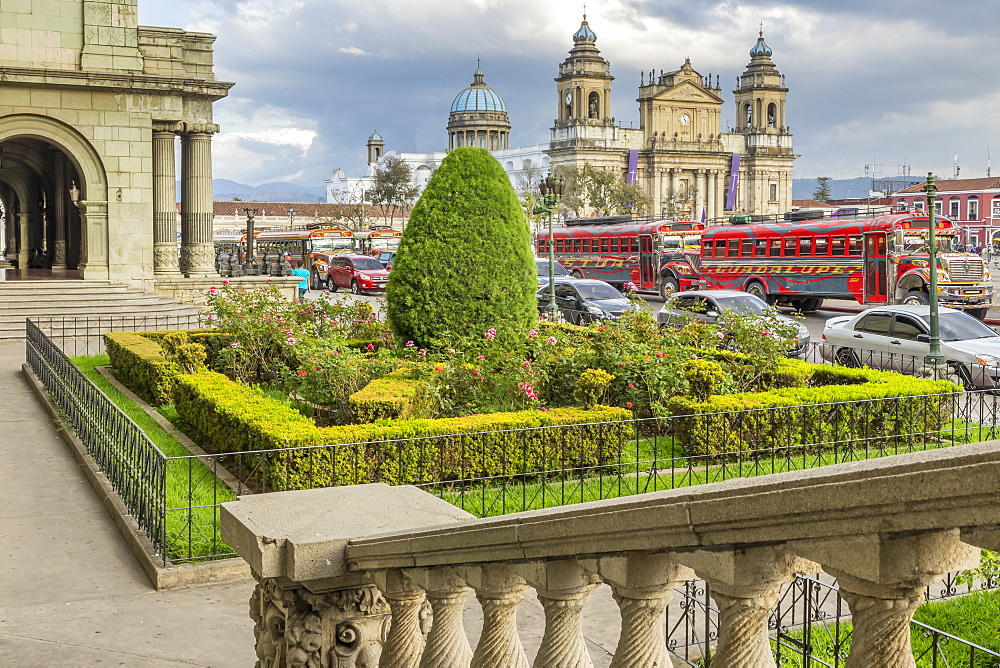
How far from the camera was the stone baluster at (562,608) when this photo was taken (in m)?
3.28

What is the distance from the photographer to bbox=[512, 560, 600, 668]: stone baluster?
328 centimetres

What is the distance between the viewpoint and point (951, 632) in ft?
21.8

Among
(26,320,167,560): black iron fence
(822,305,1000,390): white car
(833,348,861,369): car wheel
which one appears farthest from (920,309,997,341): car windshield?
(26,320,167,560): black iron fence

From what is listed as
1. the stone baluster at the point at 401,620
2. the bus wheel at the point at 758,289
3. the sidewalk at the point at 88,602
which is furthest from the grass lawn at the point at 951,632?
the bus wheel at the point at 758,289

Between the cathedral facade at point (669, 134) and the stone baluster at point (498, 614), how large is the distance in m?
105

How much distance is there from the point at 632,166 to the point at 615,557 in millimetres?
109373

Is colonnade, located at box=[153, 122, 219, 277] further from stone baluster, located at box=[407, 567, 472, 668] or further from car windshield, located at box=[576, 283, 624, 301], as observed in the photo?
stone baluster, located at box=[407, 567, 472, 668]

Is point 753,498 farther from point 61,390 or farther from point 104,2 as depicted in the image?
point 104,2

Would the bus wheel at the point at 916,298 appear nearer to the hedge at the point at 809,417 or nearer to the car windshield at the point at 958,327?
the car windshield at the point at 958,327

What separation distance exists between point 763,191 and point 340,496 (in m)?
122

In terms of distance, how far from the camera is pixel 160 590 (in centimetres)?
755

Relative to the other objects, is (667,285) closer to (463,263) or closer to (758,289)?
(758,289)

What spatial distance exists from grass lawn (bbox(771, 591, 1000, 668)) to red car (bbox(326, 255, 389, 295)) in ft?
124

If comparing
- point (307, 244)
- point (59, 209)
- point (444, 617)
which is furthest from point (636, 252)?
point (444, 617)
